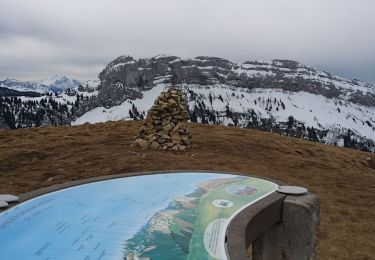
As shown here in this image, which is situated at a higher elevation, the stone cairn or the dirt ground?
the stone cairn

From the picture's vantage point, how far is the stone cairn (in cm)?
2041

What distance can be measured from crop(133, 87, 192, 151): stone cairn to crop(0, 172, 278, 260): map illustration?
35.4 ft

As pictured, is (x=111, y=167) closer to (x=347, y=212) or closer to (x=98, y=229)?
(x=347, y=212)

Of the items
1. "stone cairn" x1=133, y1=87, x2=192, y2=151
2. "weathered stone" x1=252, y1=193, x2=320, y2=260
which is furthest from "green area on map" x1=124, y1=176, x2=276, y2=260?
"stone cairn" x1=133, y1=87, x2=192, y2=151

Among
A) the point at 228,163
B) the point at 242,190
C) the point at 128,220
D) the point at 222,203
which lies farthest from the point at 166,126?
the point at 128,220

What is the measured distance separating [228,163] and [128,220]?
1225cm

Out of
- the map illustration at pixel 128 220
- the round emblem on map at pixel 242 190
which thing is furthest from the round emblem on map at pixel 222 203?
the round emblem on map at pixel 242 190

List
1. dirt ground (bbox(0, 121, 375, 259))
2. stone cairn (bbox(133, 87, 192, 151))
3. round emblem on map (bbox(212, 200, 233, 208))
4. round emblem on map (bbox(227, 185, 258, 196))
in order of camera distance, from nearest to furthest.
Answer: round emblem on map (bbox(212, 200, 233, 208)), round emblem on map (bbox(227, 185, 258, 196)), dirt ground (bbox(0, 121, 375, 259)), stone cairn (bbox(133, 87, 192, 151))

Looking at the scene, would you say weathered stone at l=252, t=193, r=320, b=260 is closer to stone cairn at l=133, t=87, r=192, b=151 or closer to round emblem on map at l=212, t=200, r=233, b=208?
round emblem on map at l=212, t=200, r=233, b=208

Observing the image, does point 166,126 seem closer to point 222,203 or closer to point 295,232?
point 295,232

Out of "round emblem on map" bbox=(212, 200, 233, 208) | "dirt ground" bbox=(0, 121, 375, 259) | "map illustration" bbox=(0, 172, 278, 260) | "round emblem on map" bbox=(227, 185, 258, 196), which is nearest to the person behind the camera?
"map illustration" bbox=(0, 172, 278, 260)

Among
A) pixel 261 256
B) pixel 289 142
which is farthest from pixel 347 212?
pixel 289 142

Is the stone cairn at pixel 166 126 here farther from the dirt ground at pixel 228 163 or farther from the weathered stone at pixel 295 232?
the weathered stone at pixel 295 232

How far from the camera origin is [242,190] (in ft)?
29.4
